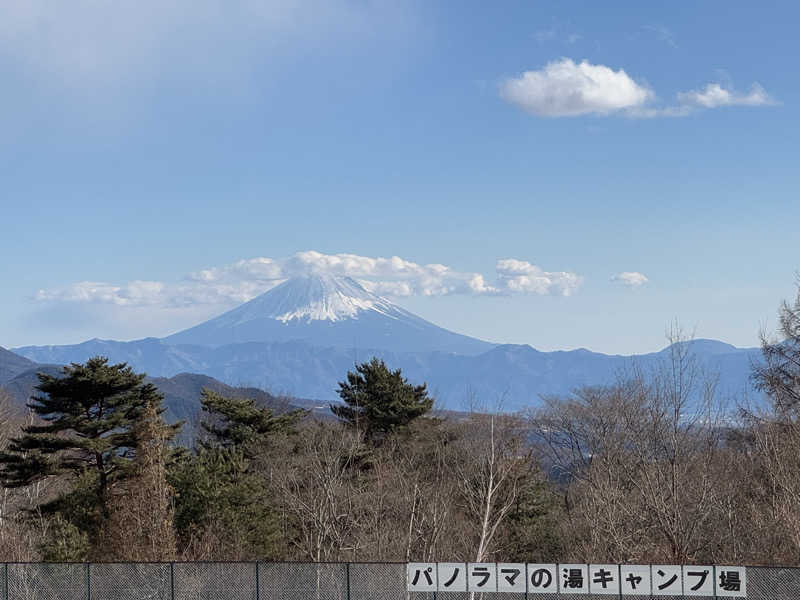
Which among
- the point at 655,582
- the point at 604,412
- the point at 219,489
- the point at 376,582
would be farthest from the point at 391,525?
the point at 604,412

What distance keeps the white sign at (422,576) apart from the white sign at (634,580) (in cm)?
Result: 394

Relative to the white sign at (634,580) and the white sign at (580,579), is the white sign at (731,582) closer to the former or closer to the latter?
the white sign at (580,579)

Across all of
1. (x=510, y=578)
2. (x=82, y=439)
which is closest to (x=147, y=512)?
(x=82, y=439)

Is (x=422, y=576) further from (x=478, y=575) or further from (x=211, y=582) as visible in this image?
(x=211, y=582)

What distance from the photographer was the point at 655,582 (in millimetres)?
17625

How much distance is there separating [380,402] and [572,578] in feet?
106

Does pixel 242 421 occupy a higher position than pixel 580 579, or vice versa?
pixel 242 421

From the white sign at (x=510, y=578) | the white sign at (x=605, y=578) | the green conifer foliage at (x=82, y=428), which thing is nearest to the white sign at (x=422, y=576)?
the white sign at (x=510, y=578)

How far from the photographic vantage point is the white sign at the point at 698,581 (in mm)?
17609

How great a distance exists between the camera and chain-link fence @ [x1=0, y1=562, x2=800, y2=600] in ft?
62.5

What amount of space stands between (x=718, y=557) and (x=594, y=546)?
10.8 ft

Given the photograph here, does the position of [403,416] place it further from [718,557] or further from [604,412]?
[718,557]

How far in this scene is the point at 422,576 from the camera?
60.7 feet

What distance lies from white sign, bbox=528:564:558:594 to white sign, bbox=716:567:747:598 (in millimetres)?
3318
